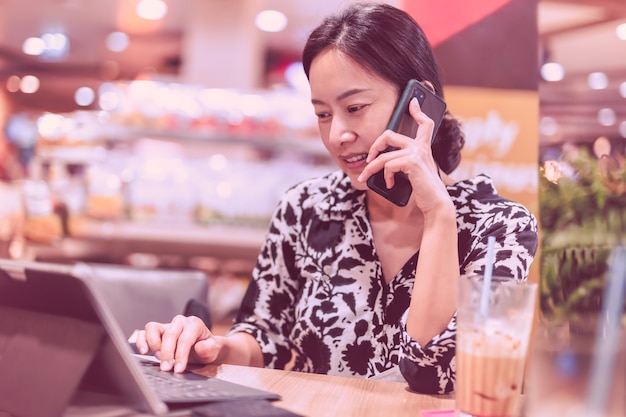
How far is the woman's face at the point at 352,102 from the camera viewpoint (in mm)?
1398

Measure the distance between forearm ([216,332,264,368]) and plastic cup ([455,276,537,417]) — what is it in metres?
0.58

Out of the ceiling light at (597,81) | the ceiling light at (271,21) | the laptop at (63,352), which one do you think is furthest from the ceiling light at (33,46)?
the laptop at (63,352)

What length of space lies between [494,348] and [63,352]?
52cm

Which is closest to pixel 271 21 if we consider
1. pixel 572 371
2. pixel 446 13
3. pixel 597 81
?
pixel 597 81

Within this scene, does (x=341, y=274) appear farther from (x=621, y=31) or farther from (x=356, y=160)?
(x=621, y=31)

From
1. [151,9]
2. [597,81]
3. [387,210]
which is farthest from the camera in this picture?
[151,9]

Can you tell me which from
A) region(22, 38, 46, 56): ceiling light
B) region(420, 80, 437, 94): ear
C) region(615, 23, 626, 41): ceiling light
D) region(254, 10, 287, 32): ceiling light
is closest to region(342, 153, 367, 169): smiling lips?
region(420, 80, 437, 94): ear

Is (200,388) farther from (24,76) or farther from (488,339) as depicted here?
(24,76)

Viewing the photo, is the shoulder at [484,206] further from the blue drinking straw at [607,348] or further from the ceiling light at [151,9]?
the ceiling light at [151,9]

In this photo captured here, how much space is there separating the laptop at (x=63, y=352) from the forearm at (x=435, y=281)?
355 mm

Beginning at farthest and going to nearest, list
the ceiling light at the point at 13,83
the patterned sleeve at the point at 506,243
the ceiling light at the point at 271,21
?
the ceiling light at the point at 13,83
the ceiling light at the point at 271,21
the patterned sleeve at the point at 506,243

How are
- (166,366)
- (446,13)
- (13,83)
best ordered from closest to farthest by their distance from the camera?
(166,366) → (446,13) → (13,83)

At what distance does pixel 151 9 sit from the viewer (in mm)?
6156

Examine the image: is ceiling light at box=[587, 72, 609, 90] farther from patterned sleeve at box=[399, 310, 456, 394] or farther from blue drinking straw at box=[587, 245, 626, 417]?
blue drinking straw at box=[587, 245, 626, 417]
